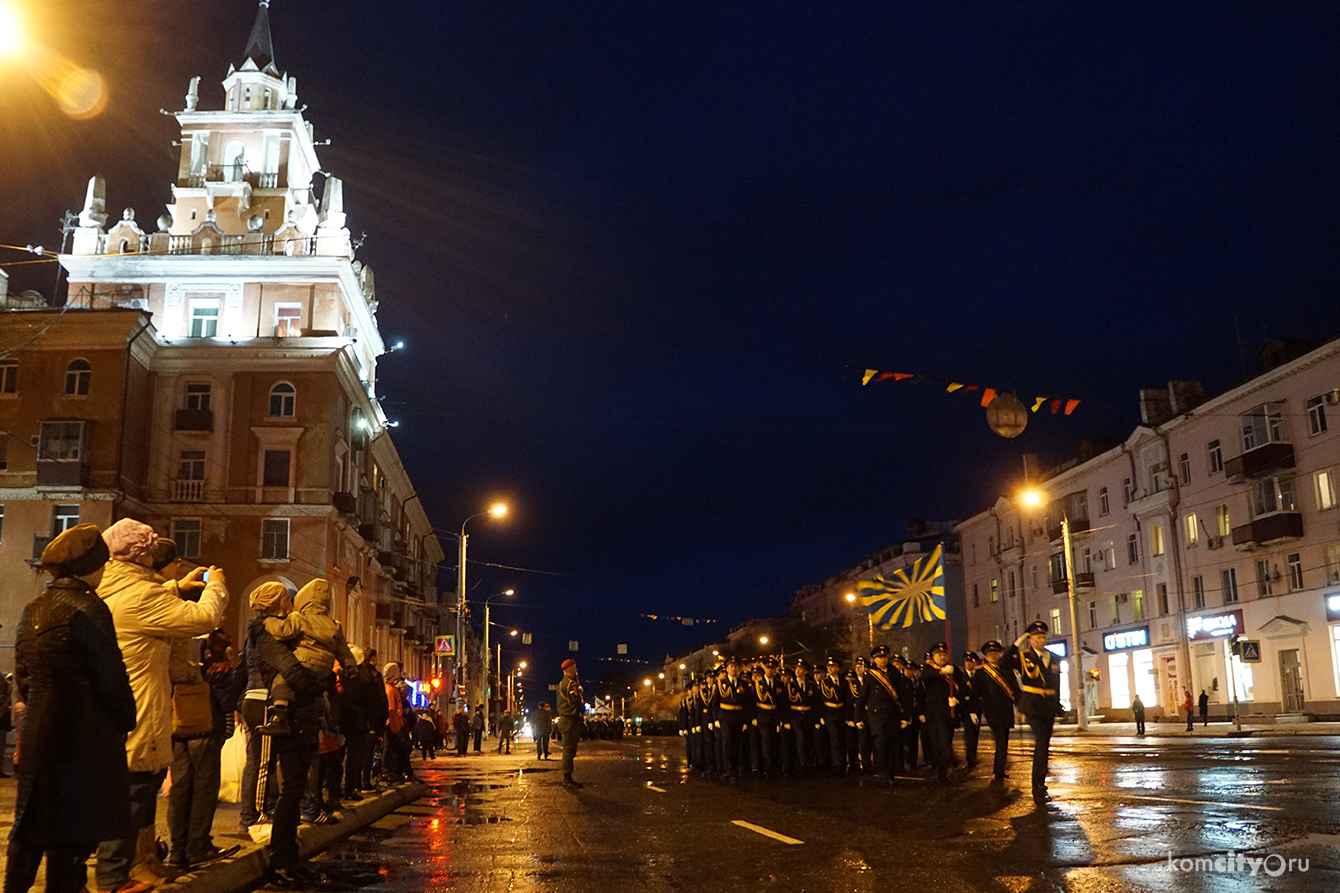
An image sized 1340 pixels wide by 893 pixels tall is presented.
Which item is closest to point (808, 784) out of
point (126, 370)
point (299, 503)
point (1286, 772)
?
point (1286, 772)

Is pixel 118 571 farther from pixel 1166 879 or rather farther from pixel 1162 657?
pixel 1162 657

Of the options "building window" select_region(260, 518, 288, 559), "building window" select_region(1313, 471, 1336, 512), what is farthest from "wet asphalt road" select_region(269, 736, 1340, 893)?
"building window" select_region(1313, 471, 1336, 512)

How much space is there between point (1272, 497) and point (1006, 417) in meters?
28.7

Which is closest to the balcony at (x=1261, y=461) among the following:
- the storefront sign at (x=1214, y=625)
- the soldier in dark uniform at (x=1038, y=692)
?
the storefront sign at (x=1214, y=625)

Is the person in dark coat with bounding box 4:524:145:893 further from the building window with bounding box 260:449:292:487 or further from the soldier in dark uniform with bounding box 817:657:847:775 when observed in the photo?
the building window with bounding box 260:449:292:487

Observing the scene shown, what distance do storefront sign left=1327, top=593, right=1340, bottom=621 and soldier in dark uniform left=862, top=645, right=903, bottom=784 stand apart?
32217 millimetres

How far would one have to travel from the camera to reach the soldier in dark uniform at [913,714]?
18172 millimetres

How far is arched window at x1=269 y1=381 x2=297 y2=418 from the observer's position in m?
46.0

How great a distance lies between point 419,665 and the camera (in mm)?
83062

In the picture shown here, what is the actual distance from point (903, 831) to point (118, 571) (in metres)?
6.35

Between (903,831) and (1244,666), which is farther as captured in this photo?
(1244,666)

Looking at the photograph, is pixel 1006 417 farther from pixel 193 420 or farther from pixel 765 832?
pixel 193 420

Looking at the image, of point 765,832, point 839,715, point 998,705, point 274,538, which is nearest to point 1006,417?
point 839,715

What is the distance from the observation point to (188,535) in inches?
1752
